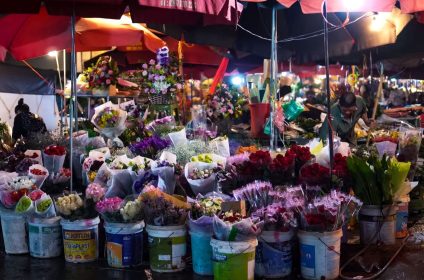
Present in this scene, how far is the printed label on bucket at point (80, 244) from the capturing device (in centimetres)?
540

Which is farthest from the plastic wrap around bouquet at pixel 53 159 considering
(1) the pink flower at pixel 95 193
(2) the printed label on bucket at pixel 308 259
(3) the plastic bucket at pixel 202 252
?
(2) the printed label on bucket at pixel 308 259

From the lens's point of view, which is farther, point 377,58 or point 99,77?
point 377,58

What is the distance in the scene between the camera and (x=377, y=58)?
12.7m

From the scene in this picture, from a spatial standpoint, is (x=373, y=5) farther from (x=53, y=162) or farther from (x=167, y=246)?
(x=53, y=162)

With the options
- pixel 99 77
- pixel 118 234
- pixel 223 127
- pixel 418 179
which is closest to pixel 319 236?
pixel 118 234

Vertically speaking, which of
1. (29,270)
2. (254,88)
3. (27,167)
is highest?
(254,88)

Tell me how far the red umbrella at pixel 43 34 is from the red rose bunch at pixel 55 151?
77.1 inches

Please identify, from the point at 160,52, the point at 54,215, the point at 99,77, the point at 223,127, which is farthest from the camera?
the point at 99,77

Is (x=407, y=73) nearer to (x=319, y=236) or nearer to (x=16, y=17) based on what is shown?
(x=16, y=17)

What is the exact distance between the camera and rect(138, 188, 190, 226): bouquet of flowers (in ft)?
16.3

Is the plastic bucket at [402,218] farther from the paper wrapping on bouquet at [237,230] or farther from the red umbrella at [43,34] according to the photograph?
the red umbrella at [43,34]

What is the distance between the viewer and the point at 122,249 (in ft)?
17.0

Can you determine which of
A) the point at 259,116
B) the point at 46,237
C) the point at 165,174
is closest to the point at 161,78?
the point at 259,116

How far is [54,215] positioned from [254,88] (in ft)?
14.0
